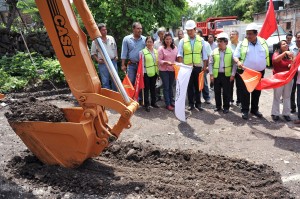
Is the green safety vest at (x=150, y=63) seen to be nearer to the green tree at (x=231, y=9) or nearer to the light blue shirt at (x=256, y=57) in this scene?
the light blue shirt at (x=256, y=57)

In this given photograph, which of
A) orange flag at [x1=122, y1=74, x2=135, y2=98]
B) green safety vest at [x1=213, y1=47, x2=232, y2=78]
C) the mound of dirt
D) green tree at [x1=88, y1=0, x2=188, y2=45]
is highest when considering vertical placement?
green tree at [x1=88, y1=0, x2=188, y2=45]

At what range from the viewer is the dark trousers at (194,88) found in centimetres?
727

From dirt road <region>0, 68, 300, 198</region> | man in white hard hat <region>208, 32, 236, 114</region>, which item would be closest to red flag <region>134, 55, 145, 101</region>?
dirt road <region>0, 68, 300, 198</region>

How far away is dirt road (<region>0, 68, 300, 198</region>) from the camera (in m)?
3.67

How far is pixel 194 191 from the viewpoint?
11.8 feet

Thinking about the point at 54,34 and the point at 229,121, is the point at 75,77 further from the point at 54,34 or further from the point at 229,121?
the point at 229,121

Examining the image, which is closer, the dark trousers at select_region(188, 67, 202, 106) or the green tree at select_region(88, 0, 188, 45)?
the dark trousers at select_region(188, 67, 202, 106)

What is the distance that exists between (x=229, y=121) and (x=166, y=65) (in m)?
1.86

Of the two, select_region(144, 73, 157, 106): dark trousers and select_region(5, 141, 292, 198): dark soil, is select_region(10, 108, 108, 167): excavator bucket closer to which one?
select_region(5, 141, 292, 198): dark soil

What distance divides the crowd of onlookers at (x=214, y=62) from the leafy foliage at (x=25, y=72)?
2.91 m

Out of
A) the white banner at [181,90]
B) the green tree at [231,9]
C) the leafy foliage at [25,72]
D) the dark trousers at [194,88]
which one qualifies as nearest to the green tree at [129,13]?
the leafy foliage at [25,72]

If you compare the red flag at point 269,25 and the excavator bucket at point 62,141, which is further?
the red flag at point 269,25

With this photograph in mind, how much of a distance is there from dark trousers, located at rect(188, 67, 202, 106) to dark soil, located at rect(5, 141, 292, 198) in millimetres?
2820

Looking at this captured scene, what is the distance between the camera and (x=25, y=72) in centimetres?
985
